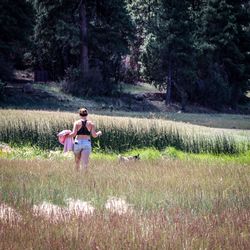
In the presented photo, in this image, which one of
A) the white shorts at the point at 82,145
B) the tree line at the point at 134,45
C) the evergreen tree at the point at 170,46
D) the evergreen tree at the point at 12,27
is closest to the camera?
the white shorts at the point at 82,145

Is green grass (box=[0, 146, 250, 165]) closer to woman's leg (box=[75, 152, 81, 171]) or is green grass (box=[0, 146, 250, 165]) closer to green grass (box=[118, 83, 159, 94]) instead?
woman's leg (box=[75, 152, 81, 171])

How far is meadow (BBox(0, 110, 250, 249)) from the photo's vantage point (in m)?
5.86

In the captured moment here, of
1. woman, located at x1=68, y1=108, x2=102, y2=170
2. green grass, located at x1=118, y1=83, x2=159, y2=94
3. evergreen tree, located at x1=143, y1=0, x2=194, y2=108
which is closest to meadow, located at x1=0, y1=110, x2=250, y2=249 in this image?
woman, located at x1=68, y1=108, x2=102, y2=170

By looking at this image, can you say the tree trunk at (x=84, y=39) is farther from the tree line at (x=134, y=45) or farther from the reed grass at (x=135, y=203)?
the reed grass at (x=135, y=203)

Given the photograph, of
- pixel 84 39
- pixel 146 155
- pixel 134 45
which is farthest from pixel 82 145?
pixel 134 45

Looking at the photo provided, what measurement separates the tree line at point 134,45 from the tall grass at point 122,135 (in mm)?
13887

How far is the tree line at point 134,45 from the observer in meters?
35.8

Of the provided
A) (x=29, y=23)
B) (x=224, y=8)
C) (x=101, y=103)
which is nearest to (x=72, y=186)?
(x=29, y=23)

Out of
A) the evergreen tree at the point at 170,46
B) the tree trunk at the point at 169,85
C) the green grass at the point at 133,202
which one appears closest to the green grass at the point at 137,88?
the evergreen tree at the point at 170,46

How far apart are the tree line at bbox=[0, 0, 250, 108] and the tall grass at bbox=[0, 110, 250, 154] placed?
13887 mm

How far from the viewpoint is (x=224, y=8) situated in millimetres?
45188

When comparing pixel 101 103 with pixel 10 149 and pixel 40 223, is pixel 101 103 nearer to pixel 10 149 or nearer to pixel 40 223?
pixel 10 149

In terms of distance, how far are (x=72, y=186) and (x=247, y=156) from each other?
1052cm

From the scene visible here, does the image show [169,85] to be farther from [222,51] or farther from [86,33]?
[222,51]
